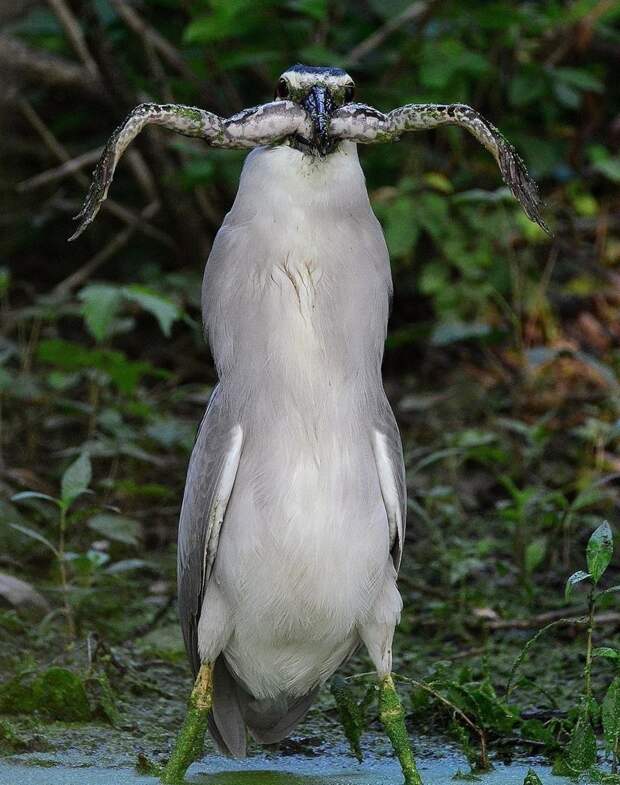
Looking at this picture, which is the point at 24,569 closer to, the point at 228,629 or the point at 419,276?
the point at 228,629

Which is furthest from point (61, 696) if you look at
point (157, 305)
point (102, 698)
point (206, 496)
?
point (157, 305)

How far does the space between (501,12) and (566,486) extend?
8.55 ft

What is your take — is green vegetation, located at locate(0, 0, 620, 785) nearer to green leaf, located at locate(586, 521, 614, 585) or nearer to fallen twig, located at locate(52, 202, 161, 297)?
fallen twig, located at locate(52, 202, 161, 297)

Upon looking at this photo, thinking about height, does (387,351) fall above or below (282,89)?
below

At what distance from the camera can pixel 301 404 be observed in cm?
380

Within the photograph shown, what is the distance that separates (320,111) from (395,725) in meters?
1.76

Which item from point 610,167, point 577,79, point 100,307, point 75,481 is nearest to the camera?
point 75,481

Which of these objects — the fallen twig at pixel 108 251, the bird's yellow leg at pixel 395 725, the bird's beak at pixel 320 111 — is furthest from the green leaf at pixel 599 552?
the fallen twig at pixel 108 251

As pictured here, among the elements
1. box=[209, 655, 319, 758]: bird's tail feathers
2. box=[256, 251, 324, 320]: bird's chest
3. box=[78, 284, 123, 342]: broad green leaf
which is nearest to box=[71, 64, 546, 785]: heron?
box=[256, 251, 324, 320]: bird's chest

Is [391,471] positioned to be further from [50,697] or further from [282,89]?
[50,697]

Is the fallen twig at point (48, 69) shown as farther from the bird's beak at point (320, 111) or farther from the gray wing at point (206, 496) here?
the bird's beak at point (320, 111)

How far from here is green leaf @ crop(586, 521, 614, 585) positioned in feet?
12.3

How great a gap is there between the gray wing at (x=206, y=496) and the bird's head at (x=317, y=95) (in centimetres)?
81

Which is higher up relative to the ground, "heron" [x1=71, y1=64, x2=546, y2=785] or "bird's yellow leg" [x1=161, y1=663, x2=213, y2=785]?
"heron" [x1=71, y1=64, x2=546, y2=785]
